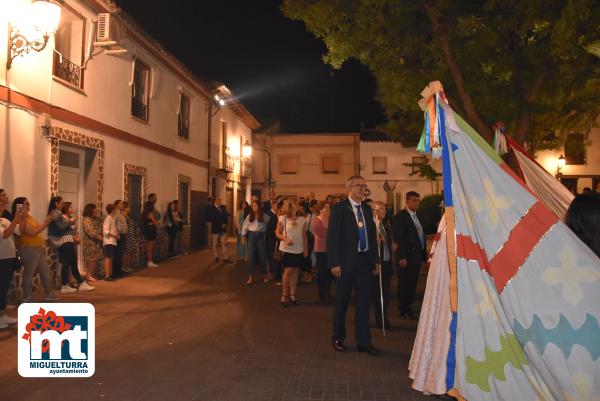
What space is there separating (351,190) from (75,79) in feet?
25.0

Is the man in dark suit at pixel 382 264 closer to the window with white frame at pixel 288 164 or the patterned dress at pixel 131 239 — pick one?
the patterned dress at pixel 131 239

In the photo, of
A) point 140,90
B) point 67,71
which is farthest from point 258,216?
point 140,90

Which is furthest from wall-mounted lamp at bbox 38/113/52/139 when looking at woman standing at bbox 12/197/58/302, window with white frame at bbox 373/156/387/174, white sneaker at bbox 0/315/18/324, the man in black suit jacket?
window with white frame at bbox 373/156/387/174

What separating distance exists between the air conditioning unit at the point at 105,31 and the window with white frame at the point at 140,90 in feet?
8.13

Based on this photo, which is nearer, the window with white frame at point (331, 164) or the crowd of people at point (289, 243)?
the crowd of people at point (289, 243)

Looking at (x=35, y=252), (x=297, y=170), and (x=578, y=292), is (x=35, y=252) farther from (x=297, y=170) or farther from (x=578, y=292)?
(x=297, y=170)

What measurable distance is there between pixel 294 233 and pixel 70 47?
6.78 m

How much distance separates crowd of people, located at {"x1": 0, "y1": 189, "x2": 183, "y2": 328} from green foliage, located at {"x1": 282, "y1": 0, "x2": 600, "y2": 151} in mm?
6462

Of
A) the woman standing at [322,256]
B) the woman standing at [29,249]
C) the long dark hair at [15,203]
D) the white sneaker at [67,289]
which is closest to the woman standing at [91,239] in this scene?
the white sneaker at [67,289]

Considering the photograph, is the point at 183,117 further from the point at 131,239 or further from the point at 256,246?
the point at 256,246

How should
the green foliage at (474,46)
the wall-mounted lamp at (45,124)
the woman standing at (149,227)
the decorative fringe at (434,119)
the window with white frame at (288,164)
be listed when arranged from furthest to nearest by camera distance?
1. the window with white frame at (288,164)
2. the woman standing at (149,227)
3. the green foliage at (474,46)
4. the wall-mounted lamp at (45,124)
5. the decorative fringe at (434,119)

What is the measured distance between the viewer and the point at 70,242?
866 centimetres

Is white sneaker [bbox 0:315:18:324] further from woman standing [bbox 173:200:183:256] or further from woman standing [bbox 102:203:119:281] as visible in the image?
woman standing [bbox 173:200:183:256]

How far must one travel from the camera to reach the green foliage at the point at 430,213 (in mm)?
17188
